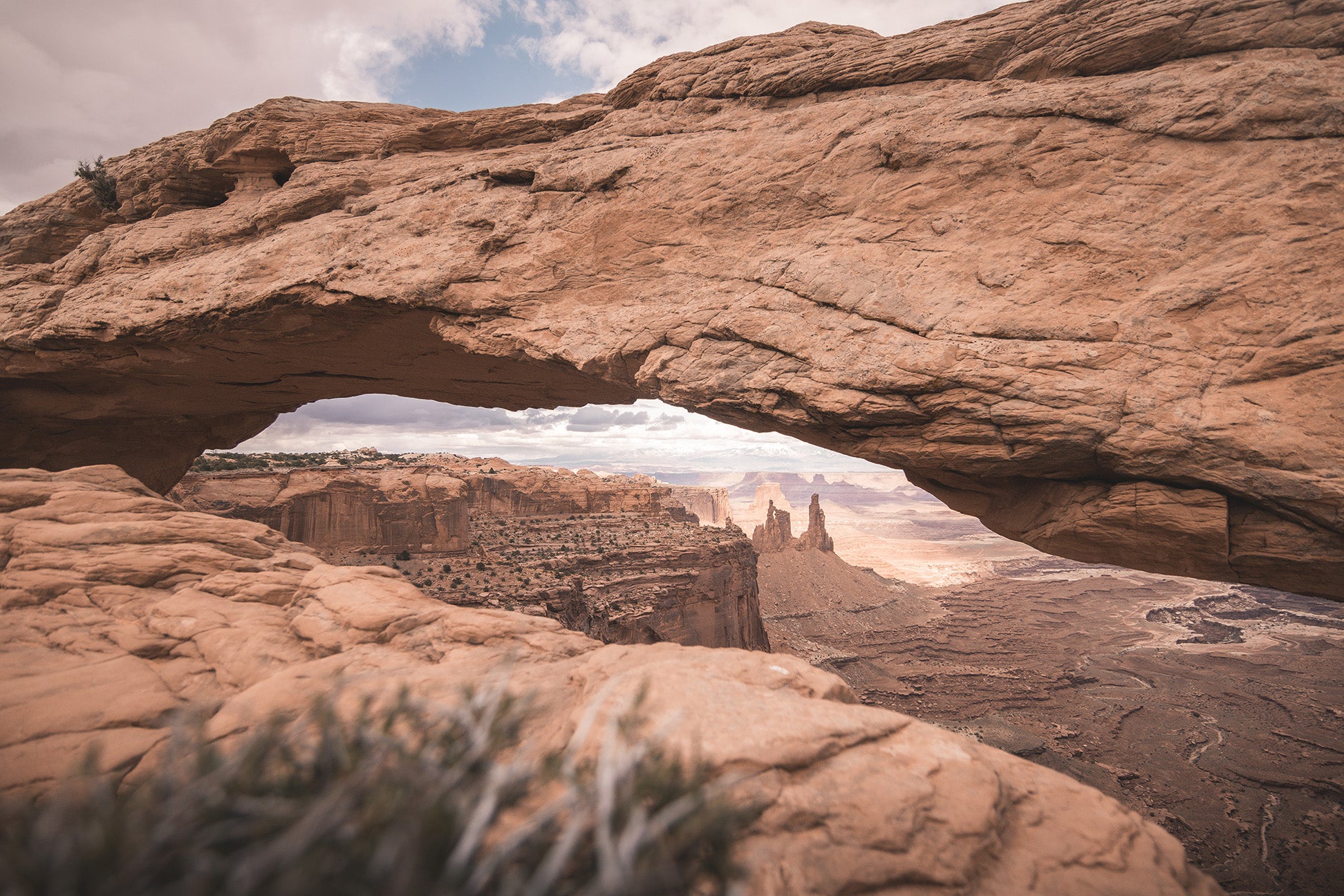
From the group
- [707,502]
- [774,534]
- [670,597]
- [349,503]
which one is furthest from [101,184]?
[707,502]

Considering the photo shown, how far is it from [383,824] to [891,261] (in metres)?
7.41

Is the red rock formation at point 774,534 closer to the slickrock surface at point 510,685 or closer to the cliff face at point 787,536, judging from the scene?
the cliff face at point 787,536

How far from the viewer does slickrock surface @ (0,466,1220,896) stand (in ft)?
9.25

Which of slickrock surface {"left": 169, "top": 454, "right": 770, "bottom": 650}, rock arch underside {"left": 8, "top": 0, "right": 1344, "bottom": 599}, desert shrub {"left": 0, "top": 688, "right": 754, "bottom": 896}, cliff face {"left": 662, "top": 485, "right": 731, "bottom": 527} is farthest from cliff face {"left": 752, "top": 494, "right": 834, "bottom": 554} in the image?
desert shrub {"left": 0, "top": 688, "right": 754, "bottom": 896}

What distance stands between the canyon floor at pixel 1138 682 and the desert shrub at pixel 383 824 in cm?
2195

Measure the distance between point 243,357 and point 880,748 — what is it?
44.1 feet

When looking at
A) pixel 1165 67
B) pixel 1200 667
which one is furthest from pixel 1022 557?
pixel 1165 67

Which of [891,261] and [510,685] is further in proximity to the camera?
[891,261]

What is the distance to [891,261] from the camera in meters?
7.09

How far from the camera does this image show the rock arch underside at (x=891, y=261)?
5645 millimetres

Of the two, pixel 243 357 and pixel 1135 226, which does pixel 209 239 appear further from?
pixel 1135 226

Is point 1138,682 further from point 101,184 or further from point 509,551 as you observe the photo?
point 101,184

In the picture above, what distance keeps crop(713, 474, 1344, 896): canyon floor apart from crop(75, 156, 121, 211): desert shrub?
32359 millimetres

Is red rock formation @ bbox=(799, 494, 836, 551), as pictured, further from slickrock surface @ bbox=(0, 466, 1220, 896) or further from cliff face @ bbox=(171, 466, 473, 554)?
slickrock surface @ bbox=(0, 466, 1220, 896)
